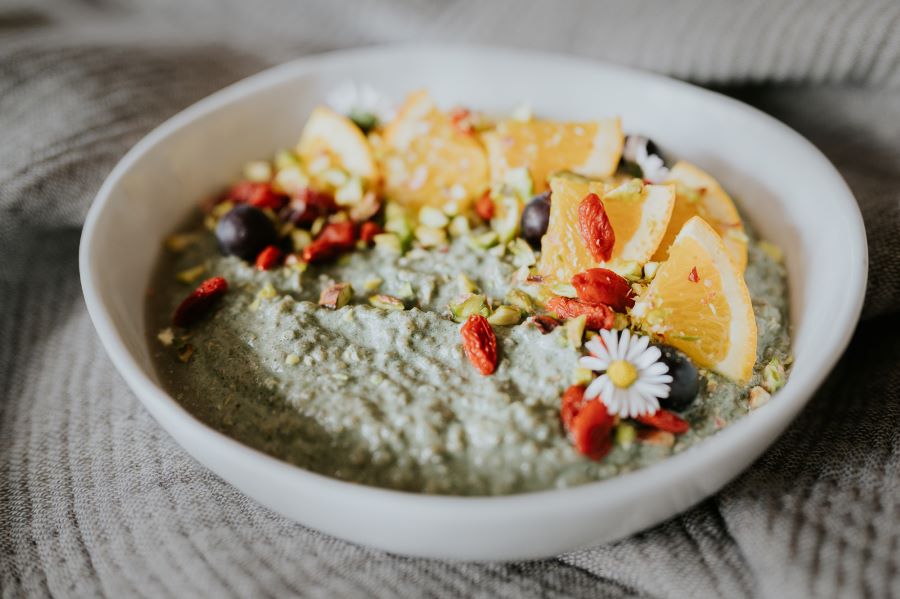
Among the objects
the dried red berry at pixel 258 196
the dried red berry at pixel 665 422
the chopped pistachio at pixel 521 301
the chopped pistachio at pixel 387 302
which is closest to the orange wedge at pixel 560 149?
the chopped pistachio at pixel 521 301

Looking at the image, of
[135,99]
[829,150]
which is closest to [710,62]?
[829,150]

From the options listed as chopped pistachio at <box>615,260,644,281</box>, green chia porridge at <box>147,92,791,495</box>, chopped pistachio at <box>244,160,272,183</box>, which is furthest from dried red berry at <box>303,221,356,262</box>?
chopped pistachio at <box>615,260,644,281</box>

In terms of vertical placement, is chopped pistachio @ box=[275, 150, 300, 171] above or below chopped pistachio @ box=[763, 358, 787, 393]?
below

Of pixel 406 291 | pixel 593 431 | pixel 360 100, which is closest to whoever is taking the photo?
pixel 593 431

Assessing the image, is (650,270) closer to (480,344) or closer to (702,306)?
(702,306)

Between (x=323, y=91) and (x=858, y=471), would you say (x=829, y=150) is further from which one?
(x=323, y=91)

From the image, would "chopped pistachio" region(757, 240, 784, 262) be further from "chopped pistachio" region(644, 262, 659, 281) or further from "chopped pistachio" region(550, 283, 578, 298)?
"chopped pistachio" region(550, 283, 578, 298)

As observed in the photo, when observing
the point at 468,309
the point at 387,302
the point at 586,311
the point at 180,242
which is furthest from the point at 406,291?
the point at 180,242
